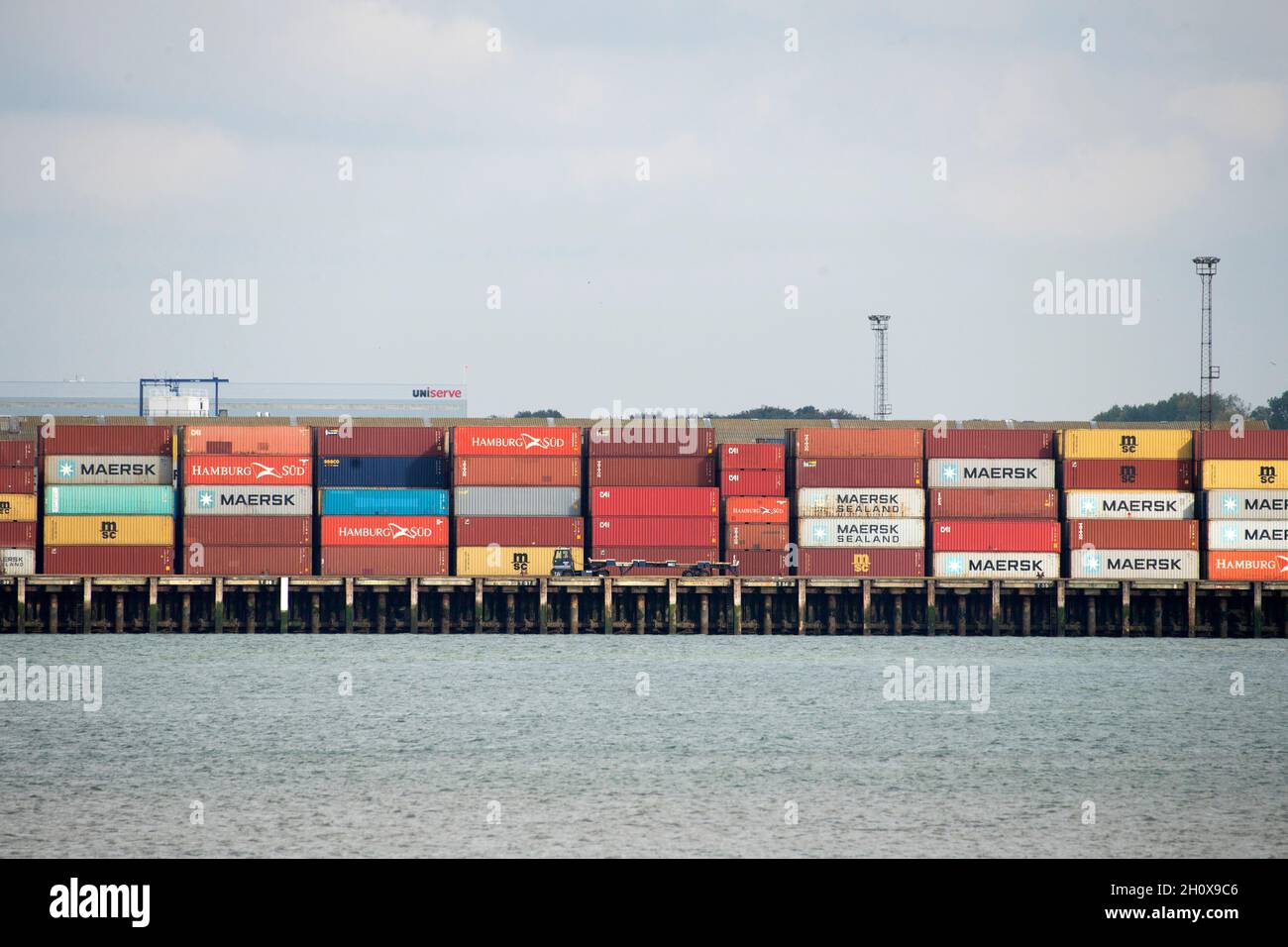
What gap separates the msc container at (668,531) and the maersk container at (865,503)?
15.0 feet

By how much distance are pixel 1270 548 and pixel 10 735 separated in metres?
58.1

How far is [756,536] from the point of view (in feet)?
261

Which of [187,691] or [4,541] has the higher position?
[4,541]

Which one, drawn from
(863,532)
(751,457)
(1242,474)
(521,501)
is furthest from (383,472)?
(1242,474)

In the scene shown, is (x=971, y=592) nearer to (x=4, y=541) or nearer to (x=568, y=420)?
(x=568, y=420)

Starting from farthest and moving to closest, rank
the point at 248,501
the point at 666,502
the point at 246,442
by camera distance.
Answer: the point at 246,442, the point at 248,501, the point at 666,502

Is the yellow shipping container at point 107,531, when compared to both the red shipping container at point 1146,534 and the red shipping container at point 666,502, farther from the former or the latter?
the red shipping container at point 1146,534

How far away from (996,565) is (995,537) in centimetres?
134

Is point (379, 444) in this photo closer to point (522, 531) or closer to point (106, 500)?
point (522, 531)

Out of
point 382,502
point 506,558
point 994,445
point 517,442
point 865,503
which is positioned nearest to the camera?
point 506,558

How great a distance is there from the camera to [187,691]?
62.9m

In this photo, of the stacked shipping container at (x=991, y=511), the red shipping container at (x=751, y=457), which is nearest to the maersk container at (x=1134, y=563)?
the stacked shipping container at (x=991, y=511)

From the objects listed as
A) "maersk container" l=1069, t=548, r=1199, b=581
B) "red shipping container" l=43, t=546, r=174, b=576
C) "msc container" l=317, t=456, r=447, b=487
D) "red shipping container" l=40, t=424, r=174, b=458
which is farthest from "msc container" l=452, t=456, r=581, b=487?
"maersk container" l=1069, t=548, r=1199, b=581
